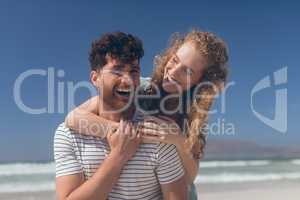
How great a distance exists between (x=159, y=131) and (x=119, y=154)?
0.93 feet

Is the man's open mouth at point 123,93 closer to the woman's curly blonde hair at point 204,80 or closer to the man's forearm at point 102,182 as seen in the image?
the man's forearm at point 102,182

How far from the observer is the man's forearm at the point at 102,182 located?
2219mm

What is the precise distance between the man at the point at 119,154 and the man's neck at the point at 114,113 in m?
0.05

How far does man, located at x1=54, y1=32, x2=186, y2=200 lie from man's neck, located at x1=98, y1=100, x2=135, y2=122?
0.05 meters

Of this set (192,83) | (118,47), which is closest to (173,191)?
(118,47)

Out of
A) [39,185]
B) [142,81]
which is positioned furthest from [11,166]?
[142,81]

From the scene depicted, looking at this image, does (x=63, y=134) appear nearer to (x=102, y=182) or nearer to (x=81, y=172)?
(x=81, y=172)

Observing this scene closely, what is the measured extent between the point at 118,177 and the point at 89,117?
46 centimetres

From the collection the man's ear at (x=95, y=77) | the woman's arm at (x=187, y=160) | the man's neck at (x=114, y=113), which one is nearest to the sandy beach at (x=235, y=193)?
the woman's arm at (x=187, y=160)

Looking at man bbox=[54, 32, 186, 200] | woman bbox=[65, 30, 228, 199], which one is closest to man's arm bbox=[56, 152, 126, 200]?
man bbox=[54, 32, 186, 200]

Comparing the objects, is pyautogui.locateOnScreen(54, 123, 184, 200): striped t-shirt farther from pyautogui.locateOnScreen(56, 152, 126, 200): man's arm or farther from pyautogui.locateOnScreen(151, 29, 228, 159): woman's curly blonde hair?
pyautogui.locateOnScreen(151, 29, 228, 159): woman's curly blonde hair

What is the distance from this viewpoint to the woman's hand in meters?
2.40

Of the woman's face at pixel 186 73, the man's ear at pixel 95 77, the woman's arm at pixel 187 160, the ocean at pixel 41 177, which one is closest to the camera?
the man's ear at pixel 95 77

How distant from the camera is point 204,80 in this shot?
332 cm
